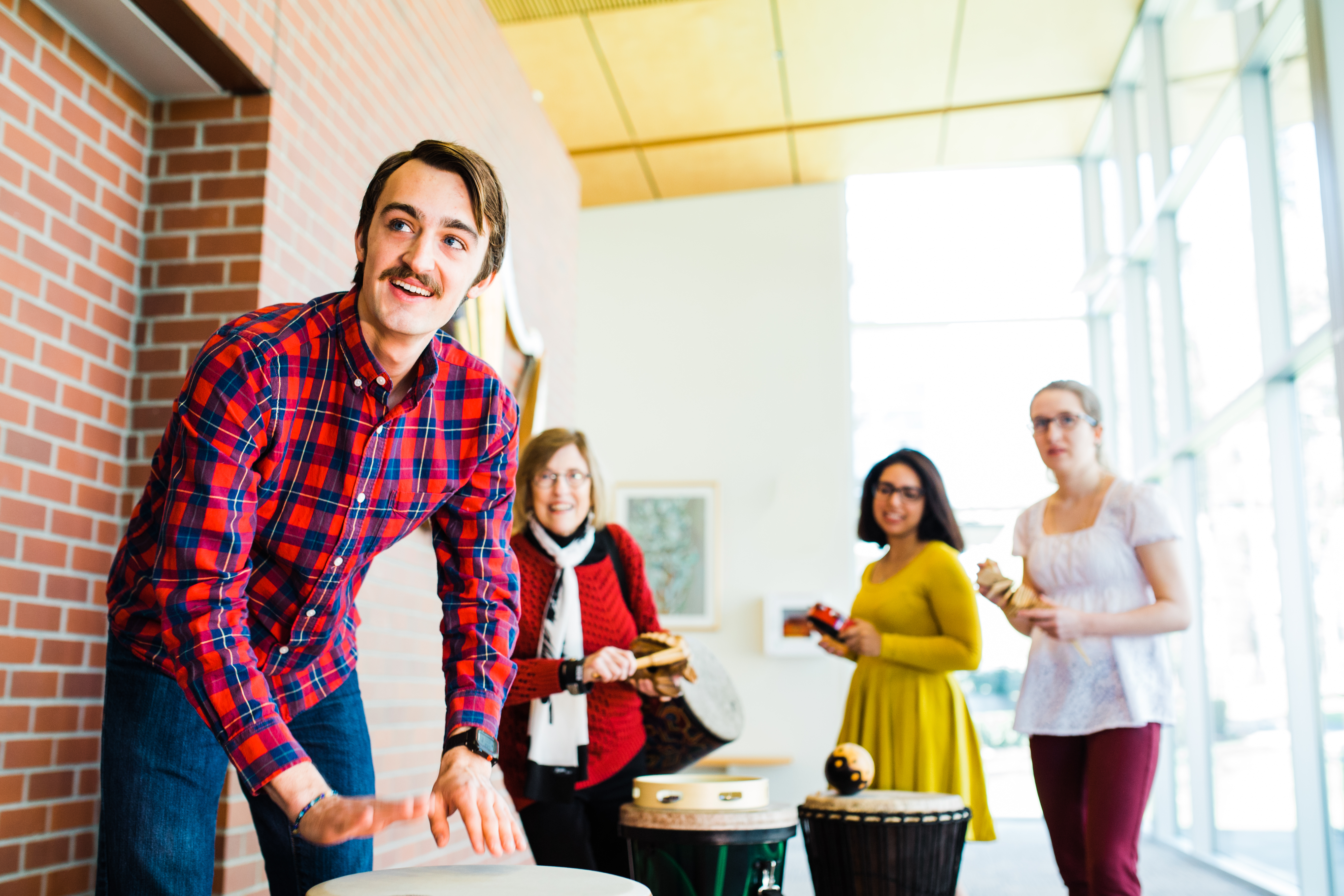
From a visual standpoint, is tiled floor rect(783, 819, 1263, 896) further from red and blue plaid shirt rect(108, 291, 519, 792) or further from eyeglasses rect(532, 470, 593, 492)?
red and blue plaid shirt rect(108, 291, 519, 792)

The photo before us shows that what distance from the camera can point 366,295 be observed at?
1425 mm

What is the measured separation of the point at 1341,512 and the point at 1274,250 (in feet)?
3.73

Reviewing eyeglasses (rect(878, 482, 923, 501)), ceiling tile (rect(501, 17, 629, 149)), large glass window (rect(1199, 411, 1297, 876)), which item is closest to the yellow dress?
eyeglasses (rect(878, 482, 923, 501))

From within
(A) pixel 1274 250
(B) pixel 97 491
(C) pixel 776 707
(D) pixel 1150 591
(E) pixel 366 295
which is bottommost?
(C) pixel 776 707

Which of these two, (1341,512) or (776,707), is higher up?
(1341,512)

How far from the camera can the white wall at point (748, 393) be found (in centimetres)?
655

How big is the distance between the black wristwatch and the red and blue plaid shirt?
2 centimetres

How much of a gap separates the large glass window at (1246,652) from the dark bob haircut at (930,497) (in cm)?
195

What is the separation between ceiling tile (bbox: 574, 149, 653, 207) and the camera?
6.77 metres

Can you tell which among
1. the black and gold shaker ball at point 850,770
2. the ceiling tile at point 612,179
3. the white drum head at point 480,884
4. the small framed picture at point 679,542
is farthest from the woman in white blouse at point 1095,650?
the ceiling tile at point 612,179

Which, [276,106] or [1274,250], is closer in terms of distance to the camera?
[276,106]

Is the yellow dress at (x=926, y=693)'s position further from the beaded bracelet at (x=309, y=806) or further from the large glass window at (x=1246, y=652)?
the large glass window at (x=1246, y=652)

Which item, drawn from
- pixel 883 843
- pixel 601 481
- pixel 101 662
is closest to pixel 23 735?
pixel 101 662

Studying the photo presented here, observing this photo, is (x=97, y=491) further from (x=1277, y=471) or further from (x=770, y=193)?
(x=770, y=193)
